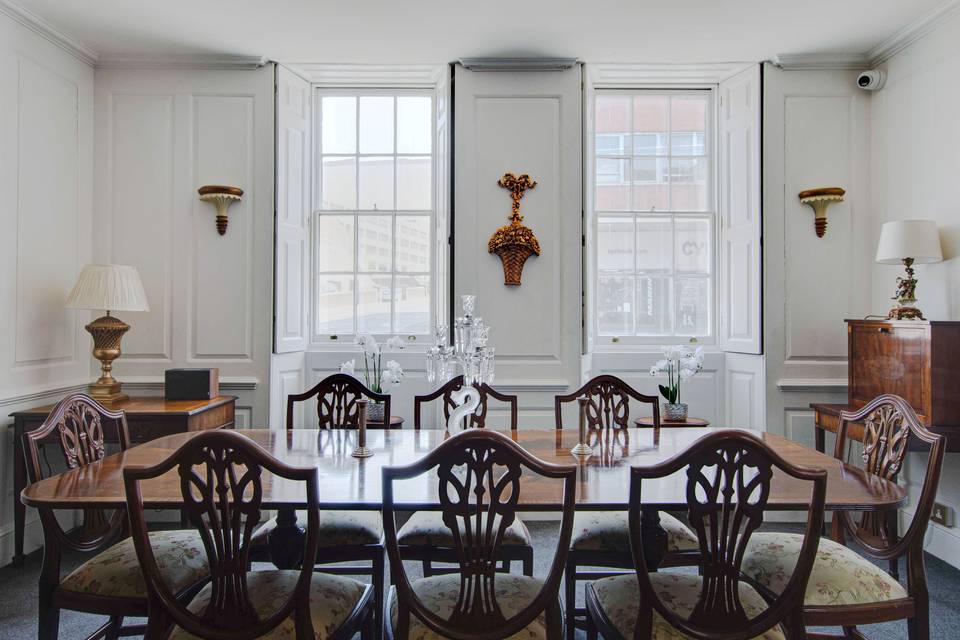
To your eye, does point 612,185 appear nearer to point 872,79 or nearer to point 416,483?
point 872,79

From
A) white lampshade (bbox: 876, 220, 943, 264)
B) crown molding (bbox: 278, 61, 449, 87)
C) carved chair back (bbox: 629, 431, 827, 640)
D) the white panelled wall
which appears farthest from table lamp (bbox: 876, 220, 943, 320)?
the white panelled wall

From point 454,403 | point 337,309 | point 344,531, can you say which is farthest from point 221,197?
point 344,531

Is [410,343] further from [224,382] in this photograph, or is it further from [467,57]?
[467,57]

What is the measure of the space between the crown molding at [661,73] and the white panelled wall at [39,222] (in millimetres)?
3179

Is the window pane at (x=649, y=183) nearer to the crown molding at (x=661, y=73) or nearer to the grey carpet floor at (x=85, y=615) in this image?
the crown molding at (x=661, y=73)

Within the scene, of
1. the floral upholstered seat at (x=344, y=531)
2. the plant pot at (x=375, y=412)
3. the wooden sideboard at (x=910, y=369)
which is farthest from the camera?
the plant pot at (x=375, y=412)

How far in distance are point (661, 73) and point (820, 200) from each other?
52.4 inches

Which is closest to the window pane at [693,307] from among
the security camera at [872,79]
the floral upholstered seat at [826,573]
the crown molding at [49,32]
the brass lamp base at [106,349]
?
the security camera at [872,79]

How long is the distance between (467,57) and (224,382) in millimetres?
2567

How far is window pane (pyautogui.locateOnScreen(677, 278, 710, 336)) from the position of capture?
4.22m

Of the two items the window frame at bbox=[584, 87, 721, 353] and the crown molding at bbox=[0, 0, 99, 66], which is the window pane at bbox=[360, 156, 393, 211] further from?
the crown molding at bbox=[0, 0, 99, 66]

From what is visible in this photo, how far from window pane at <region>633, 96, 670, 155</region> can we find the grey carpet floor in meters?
2.80

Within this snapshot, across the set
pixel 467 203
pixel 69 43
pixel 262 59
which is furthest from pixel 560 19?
pixel 69 43

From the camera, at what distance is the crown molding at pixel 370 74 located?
155 inches
